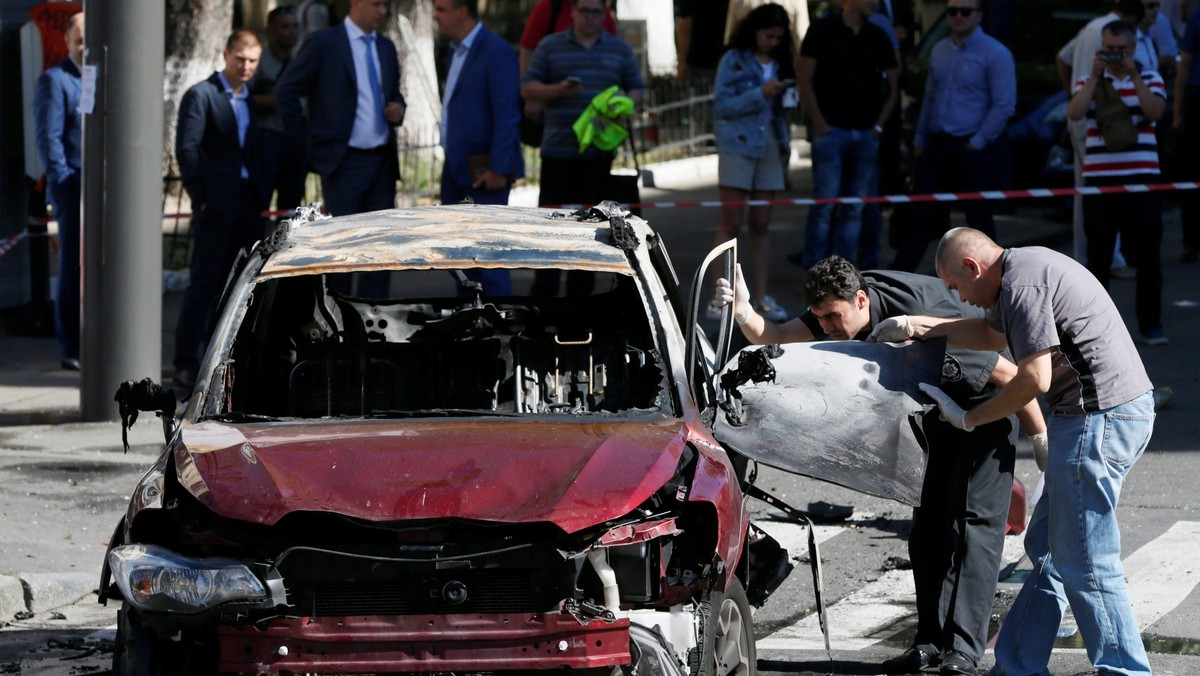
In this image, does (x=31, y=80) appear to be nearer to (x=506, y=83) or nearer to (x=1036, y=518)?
(x=506, y=83)

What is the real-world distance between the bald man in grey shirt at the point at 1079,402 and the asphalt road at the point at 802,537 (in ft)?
2.00

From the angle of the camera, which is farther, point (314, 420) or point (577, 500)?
point (314, 420)

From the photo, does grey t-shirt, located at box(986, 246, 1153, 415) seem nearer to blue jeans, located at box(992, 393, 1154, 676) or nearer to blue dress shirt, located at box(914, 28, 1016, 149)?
blue jeans, located at box(992, 393, 1154, 676)

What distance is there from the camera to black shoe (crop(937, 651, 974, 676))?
20.3 ft

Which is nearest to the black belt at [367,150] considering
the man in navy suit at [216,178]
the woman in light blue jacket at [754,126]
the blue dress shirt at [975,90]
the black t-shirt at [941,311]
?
the man in navy suit at [216,178]

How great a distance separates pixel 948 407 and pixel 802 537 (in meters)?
2.41

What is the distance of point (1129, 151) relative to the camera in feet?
40.7

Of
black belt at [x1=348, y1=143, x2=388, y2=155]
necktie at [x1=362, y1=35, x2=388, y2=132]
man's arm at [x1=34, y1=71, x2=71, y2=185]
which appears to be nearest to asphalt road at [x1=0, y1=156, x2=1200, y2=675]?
man's arm at [x1=34, y1=71, x2=71, y2=185]

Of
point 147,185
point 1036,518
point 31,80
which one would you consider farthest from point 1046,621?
point 31,80

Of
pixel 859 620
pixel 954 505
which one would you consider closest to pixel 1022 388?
pixel 954 505

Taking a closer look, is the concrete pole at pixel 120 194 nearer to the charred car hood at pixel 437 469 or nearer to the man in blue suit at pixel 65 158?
the man in blue suit at pixel 65 158

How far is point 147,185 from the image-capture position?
10.4 metres

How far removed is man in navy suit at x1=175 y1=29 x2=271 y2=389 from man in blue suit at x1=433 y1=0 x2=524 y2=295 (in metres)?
1.43

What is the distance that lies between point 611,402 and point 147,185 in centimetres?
481
